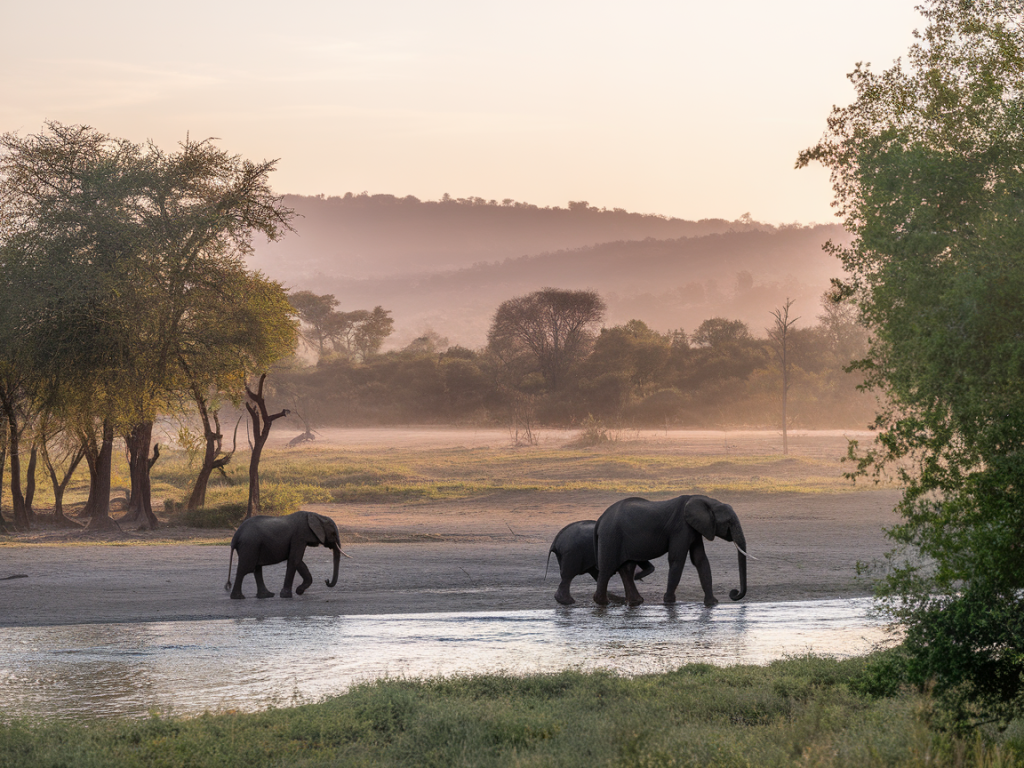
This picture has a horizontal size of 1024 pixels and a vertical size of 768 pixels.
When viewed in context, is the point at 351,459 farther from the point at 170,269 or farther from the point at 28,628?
the point at 28,628

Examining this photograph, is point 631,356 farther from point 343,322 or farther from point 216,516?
point 216,516

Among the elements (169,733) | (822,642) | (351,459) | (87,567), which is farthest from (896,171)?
(351,459)

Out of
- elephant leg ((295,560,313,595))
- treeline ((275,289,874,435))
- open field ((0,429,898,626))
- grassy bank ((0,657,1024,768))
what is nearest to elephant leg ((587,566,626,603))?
open field ((0,429,898,626))

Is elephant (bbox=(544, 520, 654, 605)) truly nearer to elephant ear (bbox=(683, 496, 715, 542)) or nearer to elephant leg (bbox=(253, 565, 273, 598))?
elephant ear (bbox=(683, 496, 715, 542))

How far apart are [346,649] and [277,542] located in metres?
3.72

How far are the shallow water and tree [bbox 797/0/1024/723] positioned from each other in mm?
3747

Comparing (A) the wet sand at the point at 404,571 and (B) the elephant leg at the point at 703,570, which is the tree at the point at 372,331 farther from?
(B) the elephant leg at the point at 703,570

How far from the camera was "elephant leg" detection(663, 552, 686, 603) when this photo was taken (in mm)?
14742

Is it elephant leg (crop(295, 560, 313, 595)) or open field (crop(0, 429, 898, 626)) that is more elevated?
elephant leg (crop(295, 560, 313, 595))

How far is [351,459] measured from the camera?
47625mm

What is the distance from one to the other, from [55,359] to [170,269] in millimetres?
3771

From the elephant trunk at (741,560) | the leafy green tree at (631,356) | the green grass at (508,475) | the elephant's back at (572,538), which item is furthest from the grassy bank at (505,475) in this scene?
the leafy green tree at (631,356)

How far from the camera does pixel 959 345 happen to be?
8102 mm

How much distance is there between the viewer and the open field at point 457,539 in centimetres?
1531
